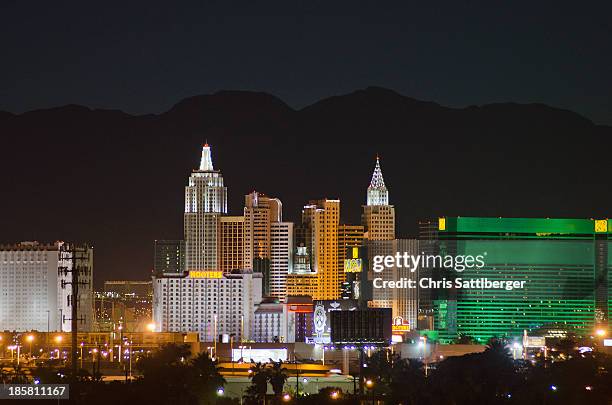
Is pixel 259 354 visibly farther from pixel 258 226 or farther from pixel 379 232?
pixel 258 226

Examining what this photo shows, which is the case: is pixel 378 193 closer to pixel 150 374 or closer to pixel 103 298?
pixel 103 298

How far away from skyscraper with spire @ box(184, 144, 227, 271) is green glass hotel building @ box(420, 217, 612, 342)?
2032cm

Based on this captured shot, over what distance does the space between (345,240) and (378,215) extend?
11.9 feet

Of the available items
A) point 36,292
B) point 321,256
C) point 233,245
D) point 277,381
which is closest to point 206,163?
point 233,245

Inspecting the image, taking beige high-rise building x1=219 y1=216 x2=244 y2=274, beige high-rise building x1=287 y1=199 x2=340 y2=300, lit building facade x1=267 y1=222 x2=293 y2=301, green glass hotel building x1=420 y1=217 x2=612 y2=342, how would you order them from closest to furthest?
green glass hotel building x1=420 y1=217 x2=612 y2=342, beige high-rise building x1=287 y1=199 x2=340 y2=300, beige high-rise building x1=219 y1=216 x2=244 y2=274, lit building facade x1=267 y1=222 x2=293 y2=301

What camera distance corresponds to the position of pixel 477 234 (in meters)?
128

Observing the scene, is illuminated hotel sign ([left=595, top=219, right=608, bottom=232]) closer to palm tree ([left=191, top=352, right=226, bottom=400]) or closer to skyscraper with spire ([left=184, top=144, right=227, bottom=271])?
skyscraper with spire ([left=184, top=144, right=227, bottom=271])

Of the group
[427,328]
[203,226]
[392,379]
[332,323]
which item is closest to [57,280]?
[203,226]

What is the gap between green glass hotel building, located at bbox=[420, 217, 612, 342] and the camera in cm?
12481

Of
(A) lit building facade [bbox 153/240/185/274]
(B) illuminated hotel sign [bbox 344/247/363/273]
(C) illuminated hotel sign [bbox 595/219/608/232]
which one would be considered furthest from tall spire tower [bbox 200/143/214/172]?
(C) illuminated hotel sign [bbox 595/219/608/232]

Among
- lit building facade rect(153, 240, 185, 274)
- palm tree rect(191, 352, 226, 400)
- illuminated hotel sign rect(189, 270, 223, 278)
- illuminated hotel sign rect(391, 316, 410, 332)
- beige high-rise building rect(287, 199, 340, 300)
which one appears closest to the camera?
palm tree rect(191, 352, 226, 400)

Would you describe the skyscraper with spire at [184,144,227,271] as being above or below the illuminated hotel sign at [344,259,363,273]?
above

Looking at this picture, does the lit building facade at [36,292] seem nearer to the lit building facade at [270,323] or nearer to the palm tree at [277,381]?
the lit building facade at [270,323]

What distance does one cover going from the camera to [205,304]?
125m
